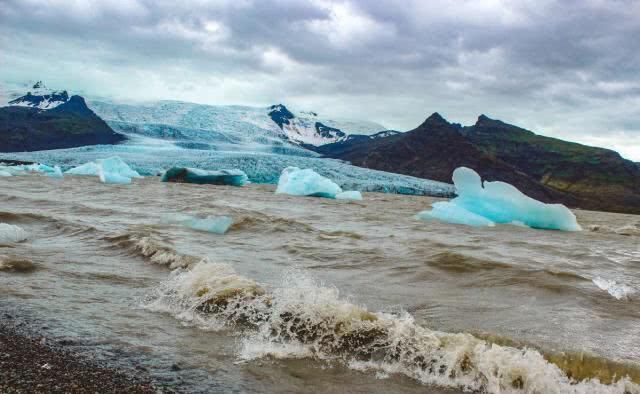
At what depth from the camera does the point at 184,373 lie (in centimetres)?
328

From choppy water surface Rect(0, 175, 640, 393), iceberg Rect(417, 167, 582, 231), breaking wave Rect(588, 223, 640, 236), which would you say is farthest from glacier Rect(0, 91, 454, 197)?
choppy water surface Rect(0, 175, 640, 393)

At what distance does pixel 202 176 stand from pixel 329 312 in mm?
34248

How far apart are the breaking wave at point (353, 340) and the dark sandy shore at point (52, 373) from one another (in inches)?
34.7

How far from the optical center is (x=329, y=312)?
4422 millimetres

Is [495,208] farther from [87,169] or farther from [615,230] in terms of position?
[87,169]

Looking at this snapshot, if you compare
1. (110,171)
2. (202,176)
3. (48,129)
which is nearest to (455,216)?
(202,176)

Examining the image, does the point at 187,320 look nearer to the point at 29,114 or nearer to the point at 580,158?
the point at 29,114

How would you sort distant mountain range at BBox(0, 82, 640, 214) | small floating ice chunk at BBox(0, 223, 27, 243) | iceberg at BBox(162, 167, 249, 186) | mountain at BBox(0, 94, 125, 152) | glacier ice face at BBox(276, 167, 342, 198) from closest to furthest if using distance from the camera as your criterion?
small floating ice chunk at BBox(0, 223, 27, 243) < glacier ice face at BBox(276, 167, 342, 198) < iceberg at BBox(162, 167, 249, 186) < distant mountain range at BBox(0, 82, 640, 214) < mountain at BBox(0, 94, 125, 152)

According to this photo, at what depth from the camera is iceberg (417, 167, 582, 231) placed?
1670cm

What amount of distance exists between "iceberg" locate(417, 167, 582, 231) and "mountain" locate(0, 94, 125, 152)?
101m

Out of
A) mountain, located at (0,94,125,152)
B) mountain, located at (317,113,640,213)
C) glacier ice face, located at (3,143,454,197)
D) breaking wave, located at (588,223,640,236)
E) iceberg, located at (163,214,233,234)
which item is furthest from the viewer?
mountain, located at (0,94,125,152)

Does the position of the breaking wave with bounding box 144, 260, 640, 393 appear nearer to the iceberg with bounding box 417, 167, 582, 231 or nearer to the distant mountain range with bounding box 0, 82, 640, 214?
the iceberg with bounding box 417, 167, 582, 231

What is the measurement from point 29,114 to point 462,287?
5969 inches

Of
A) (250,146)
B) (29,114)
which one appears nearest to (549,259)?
(250,146)
